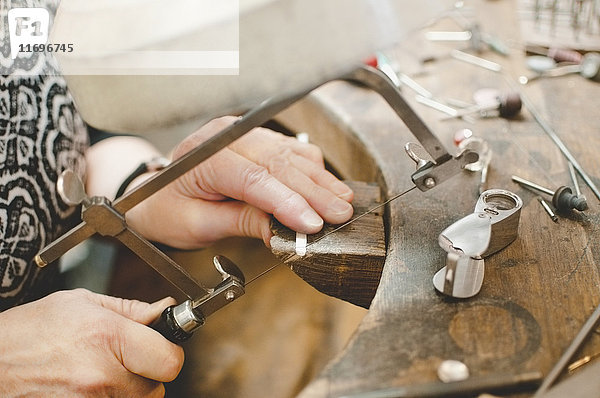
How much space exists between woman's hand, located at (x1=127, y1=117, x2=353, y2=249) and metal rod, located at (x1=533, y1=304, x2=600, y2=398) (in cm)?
26

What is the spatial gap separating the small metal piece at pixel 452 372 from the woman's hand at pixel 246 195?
0.71 feet

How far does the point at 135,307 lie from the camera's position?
25.0 inches

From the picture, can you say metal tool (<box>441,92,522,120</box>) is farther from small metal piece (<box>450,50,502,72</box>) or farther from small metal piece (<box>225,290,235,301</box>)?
small metal piece (<box>225,290,235,301</box>)

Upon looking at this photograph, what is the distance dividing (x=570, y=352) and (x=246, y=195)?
1.22 ft

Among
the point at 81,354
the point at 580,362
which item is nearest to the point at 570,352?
the point at 580,362

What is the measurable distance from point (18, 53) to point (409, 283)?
57 centimetres

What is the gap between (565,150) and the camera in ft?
2.43

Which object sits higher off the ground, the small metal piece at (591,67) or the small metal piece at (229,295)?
the small metal piece at (591,67)

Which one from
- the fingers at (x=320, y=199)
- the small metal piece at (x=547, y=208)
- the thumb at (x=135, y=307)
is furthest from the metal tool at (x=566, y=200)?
the thumb at (x=135, y=307)

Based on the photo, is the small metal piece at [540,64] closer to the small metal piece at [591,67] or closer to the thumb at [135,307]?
the small metal piece at [591,67]

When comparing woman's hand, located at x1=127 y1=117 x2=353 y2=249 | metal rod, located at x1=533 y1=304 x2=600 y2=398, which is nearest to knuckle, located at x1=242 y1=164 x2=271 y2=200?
woman's hand, located at x1=127 y1=117 x2=353 y2=249

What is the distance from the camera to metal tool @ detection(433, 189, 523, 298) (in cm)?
51

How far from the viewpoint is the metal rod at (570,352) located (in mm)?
436

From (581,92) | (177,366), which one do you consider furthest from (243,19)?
(581,92)
